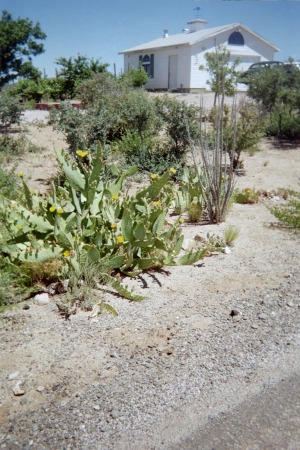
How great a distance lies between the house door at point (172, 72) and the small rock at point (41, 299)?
1216 inches

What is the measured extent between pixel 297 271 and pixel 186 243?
3.96 feet

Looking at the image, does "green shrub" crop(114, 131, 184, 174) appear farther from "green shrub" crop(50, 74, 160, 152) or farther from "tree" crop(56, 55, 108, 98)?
"tree" crop(56, 55, 108, 98)

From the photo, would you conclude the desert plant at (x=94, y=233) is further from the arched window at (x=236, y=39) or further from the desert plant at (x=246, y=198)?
the arched window at (x=236, y=39)

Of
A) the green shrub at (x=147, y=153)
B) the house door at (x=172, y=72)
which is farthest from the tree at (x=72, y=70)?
the green shrub at (x=147, y=153)

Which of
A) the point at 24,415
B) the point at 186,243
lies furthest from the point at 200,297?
the point at 24,415

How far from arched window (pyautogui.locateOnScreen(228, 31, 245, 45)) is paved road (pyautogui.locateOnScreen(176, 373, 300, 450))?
3421 centimetres

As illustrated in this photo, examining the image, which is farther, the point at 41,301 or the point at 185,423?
the point at 41,301

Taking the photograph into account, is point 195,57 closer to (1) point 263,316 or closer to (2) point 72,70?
(2) point 72,70

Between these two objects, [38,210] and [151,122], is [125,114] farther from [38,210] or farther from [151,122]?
[38,210]

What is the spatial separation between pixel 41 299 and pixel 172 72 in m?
32.0

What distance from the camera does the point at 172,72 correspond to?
33.2 meters

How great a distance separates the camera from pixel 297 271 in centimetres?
453

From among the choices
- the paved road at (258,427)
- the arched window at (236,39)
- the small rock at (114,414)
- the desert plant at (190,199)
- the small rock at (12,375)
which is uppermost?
the arched window at (236,39)

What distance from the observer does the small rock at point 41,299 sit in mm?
3730
